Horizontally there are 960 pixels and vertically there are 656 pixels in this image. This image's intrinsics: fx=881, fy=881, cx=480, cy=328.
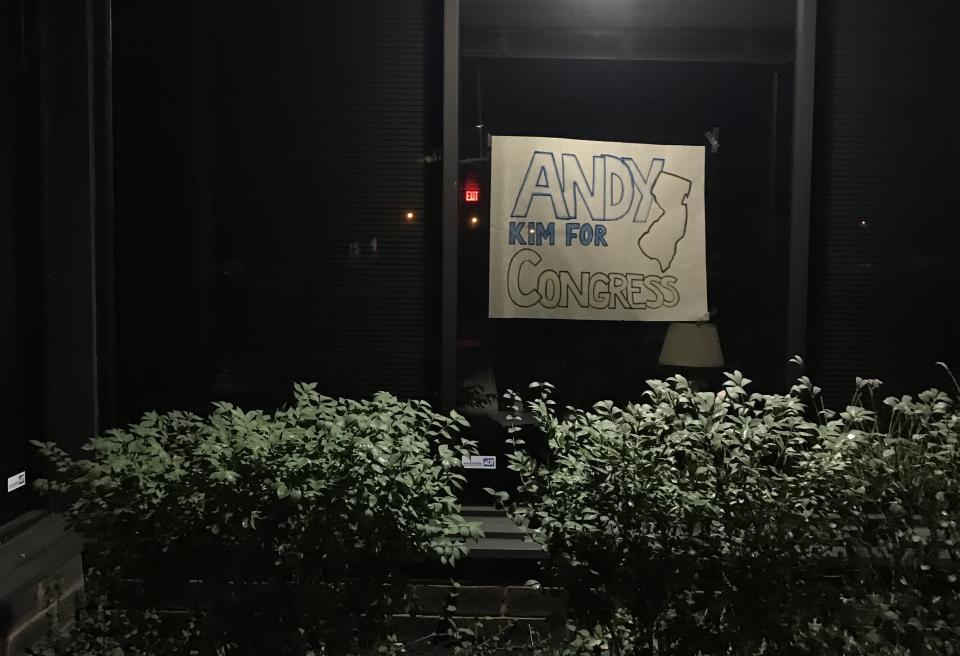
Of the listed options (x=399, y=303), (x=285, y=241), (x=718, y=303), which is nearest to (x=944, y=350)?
(x=718, y=303)

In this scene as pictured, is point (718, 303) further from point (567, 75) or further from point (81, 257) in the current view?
point (81, 257)

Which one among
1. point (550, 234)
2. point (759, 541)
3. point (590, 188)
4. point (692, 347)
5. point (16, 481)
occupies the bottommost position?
point (16, 481)

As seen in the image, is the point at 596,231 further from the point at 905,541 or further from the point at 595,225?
the point at 905,541

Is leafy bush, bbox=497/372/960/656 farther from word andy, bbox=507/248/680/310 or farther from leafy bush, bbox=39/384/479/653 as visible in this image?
word andy, bbox=507/248/680/310

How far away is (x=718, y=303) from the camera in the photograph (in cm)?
441

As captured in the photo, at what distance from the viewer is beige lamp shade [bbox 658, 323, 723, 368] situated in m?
4.40

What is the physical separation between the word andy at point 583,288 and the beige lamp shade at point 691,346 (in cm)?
15

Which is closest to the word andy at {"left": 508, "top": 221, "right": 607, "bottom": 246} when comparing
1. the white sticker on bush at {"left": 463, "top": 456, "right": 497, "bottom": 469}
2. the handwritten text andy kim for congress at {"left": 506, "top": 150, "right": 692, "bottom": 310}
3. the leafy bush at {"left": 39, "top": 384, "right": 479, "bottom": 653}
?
the handwritten text andy kim for congress at {"left": 506, "top": 150, "right": 692, "bottom": 310}

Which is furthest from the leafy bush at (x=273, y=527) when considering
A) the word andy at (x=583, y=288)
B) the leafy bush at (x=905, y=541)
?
the word andy at (x=583, y=288)

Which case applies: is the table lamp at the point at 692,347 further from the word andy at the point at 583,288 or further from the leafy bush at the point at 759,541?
the leafy bush at the point at 759,541

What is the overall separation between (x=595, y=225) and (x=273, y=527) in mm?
2259

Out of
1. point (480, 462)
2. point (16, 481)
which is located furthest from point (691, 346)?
point (16, 481)

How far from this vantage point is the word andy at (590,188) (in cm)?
436

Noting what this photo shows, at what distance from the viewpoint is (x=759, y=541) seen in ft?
9.43
